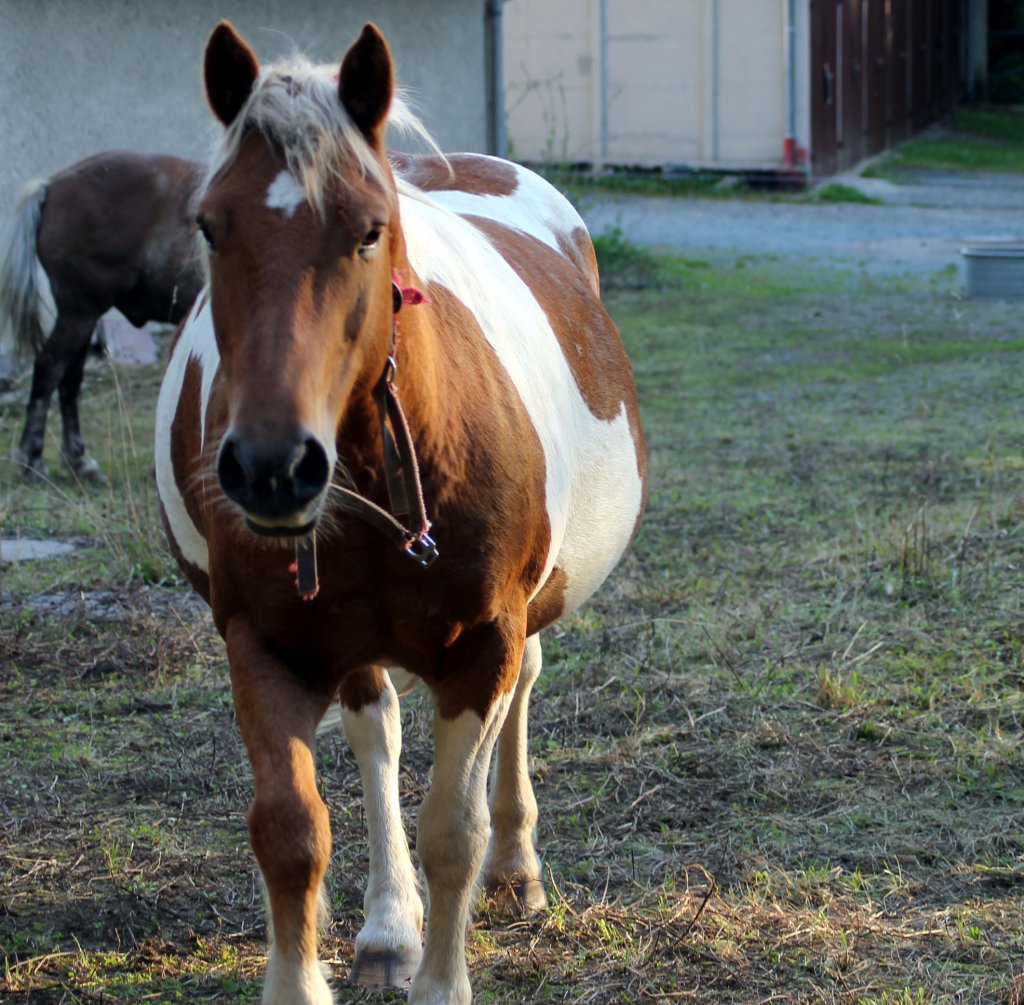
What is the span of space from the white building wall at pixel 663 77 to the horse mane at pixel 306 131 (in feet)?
57.4

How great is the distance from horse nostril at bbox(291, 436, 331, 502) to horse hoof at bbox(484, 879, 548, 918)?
60.5 inches

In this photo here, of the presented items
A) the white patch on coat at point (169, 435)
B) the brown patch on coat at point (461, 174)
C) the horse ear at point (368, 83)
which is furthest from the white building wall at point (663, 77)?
the horse ear at point (368, 83)

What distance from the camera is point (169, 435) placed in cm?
318

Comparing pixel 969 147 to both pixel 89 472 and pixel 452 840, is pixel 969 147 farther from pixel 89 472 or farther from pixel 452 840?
pixel 452 840

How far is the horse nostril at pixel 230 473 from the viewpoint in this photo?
1.90 meters

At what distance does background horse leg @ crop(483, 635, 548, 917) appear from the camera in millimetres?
3199

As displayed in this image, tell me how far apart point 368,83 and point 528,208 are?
1.74 m

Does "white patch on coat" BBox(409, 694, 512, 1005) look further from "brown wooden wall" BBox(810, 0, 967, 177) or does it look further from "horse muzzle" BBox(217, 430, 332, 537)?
"brown wooden wall" BBox(810, 0, 967, 177)

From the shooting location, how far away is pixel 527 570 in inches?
106

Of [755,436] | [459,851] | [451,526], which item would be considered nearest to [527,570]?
[451,526]

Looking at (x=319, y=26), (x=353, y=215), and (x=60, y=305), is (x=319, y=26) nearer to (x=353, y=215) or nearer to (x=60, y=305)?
(x=60, y=305)

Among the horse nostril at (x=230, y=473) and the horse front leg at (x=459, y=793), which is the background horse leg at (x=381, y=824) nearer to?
the horse front leg at (x=459, y=793)

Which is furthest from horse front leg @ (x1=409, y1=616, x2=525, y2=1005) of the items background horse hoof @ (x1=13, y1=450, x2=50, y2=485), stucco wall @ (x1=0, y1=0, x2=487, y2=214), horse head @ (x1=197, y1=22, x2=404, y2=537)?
stucco wall @ (x1=0, y1=0, x2=487, y2=214)

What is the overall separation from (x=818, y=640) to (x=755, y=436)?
310cm
